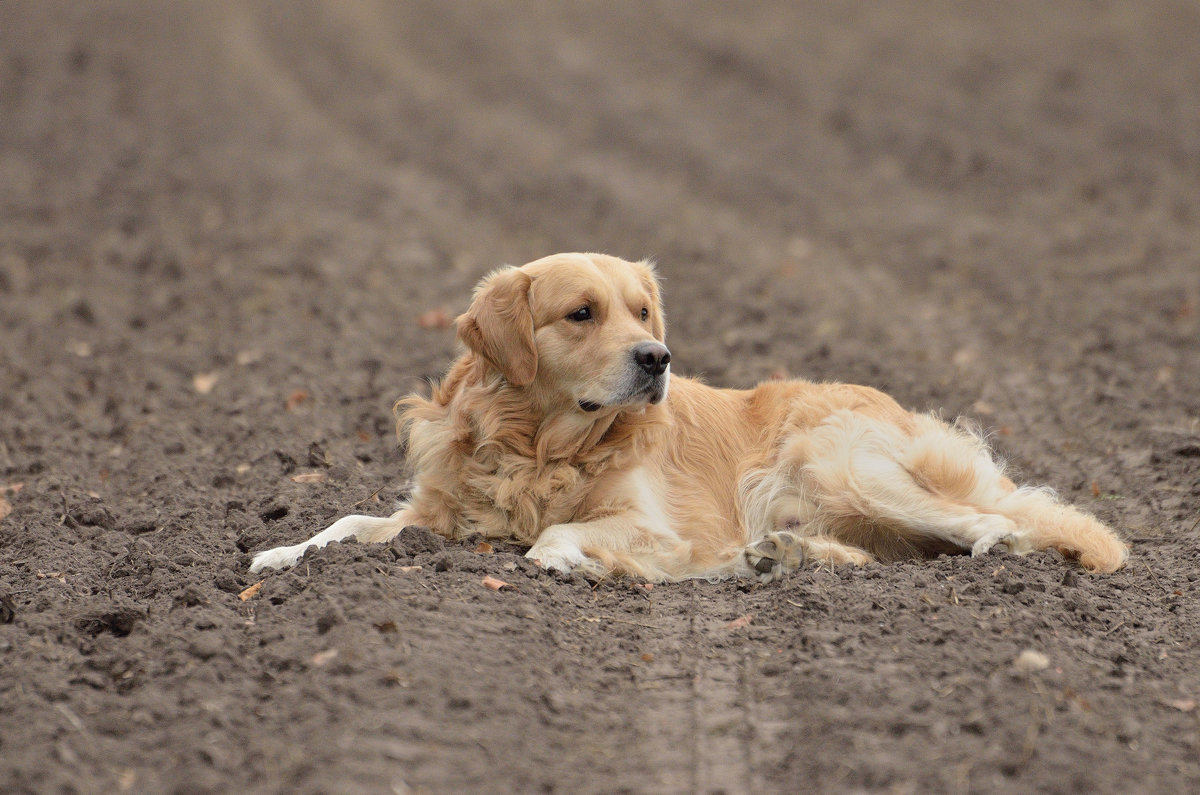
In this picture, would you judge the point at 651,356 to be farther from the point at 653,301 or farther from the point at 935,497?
the point at 935,497

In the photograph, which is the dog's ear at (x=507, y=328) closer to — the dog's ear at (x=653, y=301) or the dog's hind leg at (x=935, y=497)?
the dog's ear at (x=653, y=301)

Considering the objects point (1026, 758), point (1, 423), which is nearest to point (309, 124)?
point (1, 423)

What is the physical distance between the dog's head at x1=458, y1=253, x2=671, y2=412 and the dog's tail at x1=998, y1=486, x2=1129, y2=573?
177 centimetres

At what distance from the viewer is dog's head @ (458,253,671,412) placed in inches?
195

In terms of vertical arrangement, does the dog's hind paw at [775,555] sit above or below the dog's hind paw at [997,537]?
below

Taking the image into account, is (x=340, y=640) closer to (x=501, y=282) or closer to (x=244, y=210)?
(x=501, y=282)

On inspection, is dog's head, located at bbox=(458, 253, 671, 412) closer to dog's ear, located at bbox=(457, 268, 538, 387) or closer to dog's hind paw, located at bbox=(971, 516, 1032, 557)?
dog's ear, located at bbox=(457, 268, 538, 387)

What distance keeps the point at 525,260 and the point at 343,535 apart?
23.4ft

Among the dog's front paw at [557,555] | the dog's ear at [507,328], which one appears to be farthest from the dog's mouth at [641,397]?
the dog's front paw at [557,555]

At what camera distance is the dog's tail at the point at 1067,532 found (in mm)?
5059

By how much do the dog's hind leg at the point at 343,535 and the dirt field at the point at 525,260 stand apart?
17 cm

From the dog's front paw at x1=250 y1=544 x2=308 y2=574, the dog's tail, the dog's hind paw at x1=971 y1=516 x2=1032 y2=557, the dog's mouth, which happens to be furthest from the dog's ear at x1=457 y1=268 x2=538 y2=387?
the dog's tail

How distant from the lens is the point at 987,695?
11.9 ft

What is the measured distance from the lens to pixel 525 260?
1184cm
